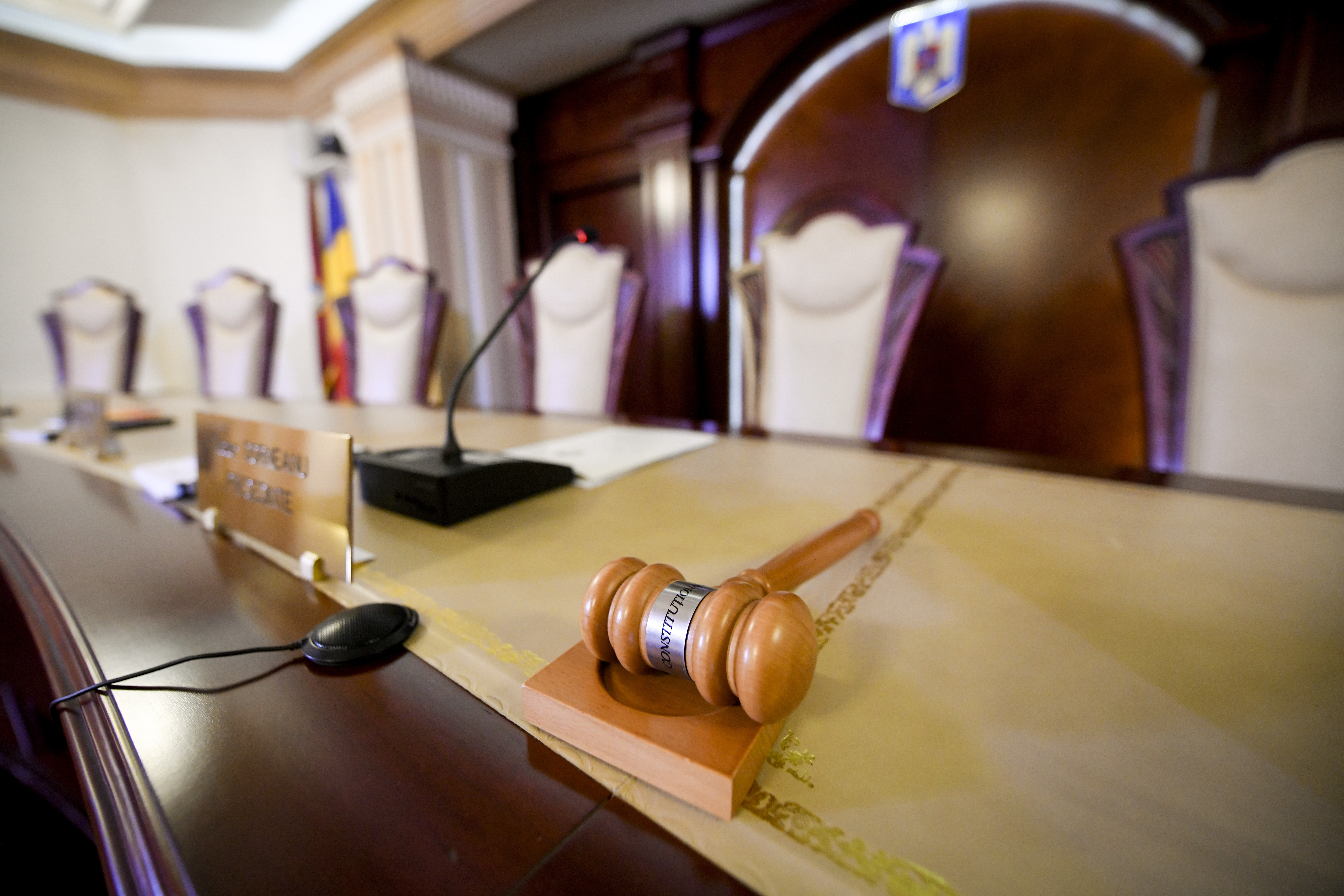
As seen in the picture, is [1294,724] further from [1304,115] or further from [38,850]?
[1304,115]

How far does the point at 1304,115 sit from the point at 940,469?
5.44ft

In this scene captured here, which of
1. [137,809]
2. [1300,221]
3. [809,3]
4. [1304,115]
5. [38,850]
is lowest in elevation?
[38,850]

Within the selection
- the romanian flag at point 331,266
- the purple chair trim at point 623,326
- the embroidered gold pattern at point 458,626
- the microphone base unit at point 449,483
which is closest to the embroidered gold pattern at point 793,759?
the embroidered gold pattern at point 458,626

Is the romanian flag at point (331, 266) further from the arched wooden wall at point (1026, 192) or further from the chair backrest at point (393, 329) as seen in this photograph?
the arched wooden wall at point (1026, 192)

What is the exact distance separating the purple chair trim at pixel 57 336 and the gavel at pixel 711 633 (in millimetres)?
3435

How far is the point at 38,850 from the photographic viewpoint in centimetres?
50

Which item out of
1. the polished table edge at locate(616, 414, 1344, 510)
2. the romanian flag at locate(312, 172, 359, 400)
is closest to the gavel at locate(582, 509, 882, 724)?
the polished table edge at locate(616, 414, 1344, 510)

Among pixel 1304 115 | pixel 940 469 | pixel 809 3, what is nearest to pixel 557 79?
pixel 809 3

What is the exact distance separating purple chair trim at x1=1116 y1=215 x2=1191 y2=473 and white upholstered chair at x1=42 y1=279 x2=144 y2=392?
3.29 meters

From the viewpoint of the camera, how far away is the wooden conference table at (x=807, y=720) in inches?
6.9

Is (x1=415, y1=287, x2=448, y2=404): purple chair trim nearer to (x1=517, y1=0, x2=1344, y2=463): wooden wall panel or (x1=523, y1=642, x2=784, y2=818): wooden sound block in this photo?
(x1=517, y1=0, x2=1344, y2=463): wooden wall panel

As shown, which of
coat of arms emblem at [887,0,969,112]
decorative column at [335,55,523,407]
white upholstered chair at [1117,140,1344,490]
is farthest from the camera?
decorative column at [335,55,523,407]

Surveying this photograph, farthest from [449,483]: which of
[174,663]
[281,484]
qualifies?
[174,663]

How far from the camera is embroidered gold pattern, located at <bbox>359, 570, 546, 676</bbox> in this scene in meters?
0.29
